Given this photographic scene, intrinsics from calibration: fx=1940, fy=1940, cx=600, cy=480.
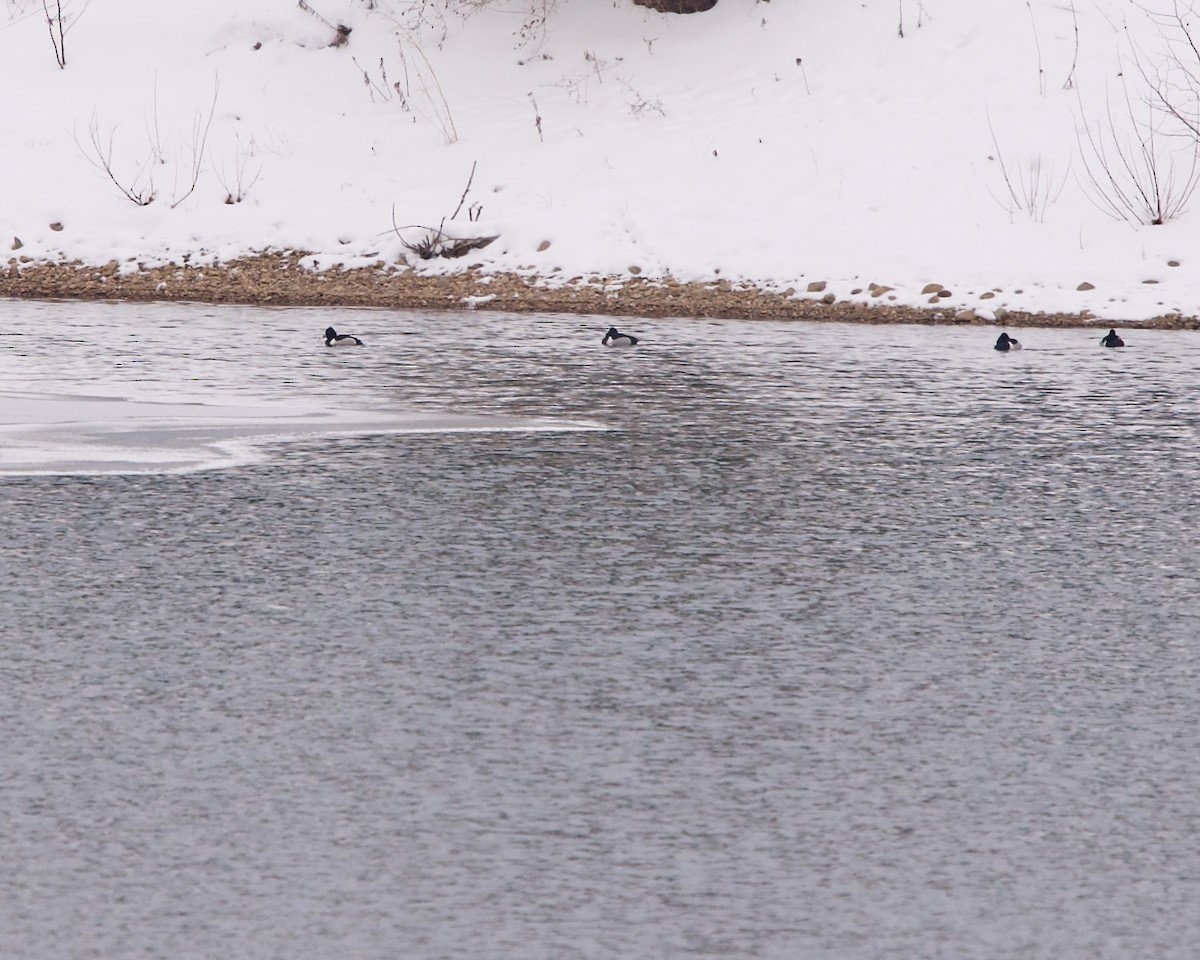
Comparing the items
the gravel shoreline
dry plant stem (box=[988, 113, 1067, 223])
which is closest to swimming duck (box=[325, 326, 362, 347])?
the gravel shoreline

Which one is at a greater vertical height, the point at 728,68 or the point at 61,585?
the point at 728,68

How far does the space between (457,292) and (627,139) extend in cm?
547

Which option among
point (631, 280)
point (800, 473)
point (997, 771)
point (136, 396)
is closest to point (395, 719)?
point (997, 771)

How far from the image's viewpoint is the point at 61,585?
313 inches

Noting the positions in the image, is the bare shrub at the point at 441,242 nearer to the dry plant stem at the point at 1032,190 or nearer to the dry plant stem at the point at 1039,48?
the dry plant stem at the point at 1032,190

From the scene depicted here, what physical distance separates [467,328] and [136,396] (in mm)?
5897

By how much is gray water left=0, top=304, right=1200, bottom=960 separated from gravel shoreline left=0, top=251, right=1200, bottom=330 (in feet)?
26.6

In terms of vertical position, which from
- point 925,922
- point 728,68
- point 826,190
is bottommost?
point 925,922

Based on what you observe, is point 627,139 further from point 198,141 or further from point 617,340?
point 617,340

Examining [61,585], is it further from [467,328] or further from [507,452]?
[467,328]

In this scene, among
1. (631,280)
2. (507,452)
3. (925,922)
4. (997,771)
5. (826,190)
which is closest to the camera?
(925,922)

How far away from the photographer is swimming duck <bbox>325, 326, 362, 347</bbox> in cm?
1681

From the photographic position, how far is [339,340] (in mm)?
16859

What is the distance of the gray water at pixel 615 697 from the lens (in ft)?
15.1
